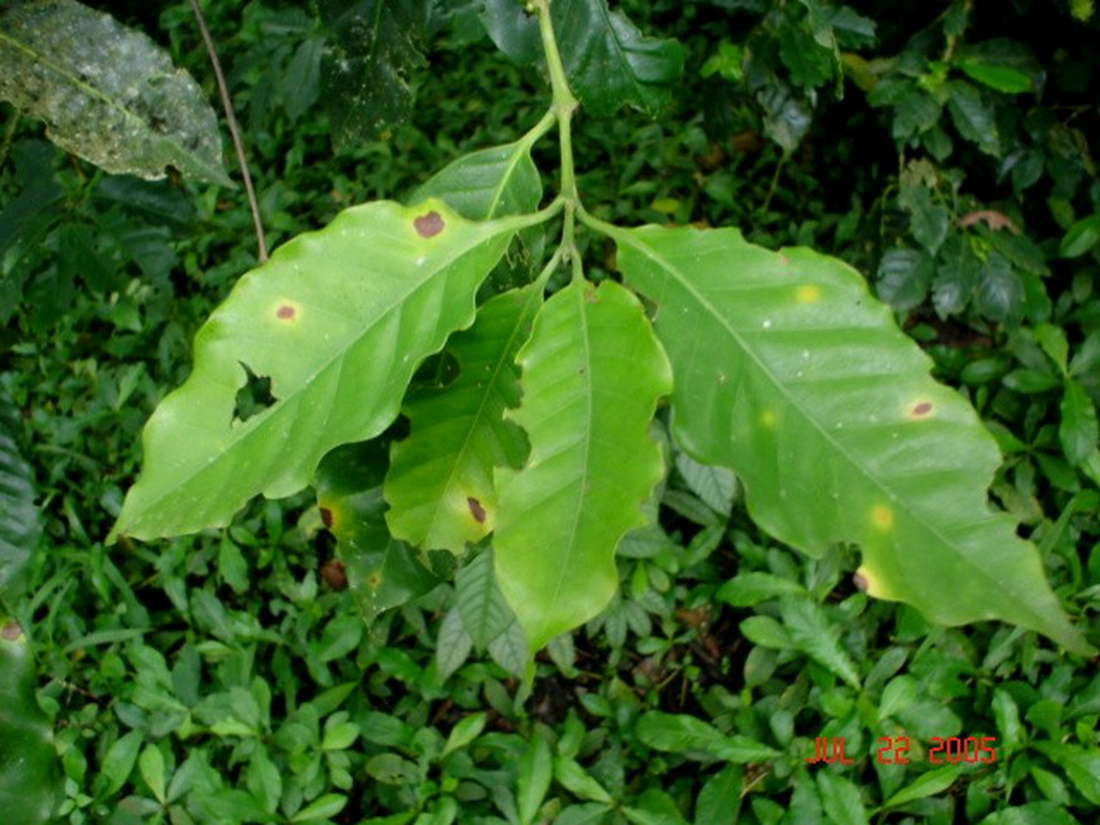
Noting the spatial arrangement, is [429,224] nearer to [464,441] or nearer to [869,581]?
[464,441]

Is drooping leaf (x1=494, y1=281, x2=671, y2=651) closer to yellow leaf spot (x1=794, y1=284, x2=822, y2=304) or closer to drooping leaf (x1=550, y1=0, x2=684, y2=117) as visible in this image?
yellow leaf spot (x1=794, y1=284, x2=822, y2=304)

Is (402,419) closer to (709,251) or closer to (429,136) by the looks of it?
(709,251)

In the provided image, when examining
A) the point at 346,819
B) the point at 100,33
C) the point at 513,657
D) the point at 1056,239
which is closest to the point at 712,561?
the point at 513,657

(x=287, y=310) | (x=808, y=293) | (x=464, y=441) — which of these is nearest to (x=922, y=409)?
(x=808, y=293)

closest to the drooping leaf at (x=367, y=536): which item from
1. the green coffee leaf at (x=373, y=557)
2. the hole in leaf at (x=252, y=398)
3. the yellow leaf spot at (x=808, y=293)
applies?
the green coffee leaf at (x=373, y=557)

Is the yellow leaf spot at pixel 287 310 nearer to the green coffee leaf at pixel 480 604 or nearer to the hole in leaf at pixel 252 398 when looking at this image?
the green coffee leaf at pixel 480 604

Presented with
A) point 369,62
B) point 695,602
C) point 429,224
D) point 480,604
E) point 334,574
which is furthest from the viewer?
point 334,574
